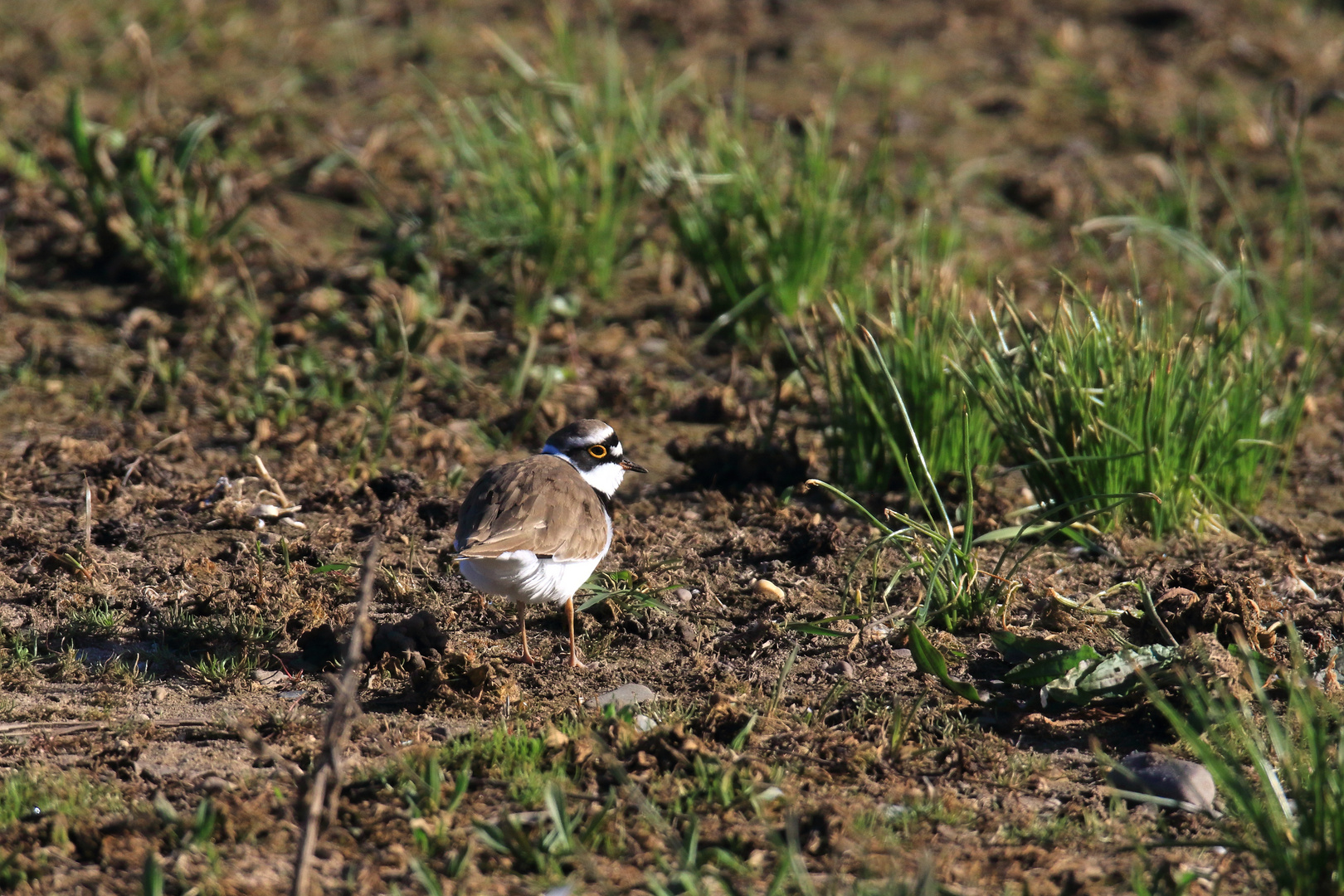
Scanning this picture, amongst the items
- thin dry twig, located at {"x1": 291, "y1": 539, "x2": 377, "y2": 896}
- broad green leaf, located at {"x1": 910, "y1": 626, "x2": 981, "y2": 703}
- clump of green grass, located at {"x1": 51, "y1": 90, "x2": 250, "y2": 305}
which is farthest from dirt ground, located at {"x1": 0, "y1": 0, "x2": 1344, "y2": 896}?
thin dry twig, located at {"x1": 291, "y1": 539, "x2": 377, "y2": 896}

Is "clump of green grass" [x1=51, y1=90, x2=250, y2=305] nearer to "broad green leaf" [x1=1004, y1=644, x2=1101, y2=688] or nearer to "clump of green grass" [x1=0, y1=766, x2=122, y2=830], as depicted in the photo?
"clump of green grass" [x1=0, y1=766, x2=122, y2=830]

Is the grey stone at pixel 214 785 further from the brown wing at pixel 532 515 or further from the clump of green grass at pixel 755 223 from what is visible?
the clump of green grass at pixel 755 223

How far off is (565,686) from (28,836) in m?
1.85

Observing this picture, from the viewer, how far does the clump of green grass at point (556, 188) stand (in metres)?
7.75

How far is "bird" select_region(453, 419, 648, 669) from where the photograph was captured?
16.3ft

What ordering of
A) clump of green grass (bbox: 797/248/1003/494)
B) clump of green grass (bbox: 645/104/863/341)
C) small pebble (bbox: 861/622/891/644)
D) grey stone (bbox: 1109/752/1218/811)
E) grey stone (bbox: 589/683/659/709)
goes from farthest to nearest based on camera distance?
clump of green grass (bbox: 645/104/863/341)
clump of green grass (bbox: 797/248/1003/494)
small pebble (bbox: 861/622/891/644)
grey stone (bbox: 589/683/659/709)
grey stone (bbox: 1109/752/1218/811)

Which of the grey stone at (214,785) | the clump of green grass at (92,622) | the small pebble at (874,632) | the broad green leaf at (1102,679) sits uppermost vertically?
the broad green leaf at (1102,679)

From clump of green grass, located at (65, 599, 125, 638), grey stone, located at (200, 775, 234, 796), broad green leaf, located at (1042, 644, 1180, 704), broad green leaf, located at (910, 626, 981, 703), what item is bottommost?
Answer: clump of green grass, located at (65, 599, 125, 638)

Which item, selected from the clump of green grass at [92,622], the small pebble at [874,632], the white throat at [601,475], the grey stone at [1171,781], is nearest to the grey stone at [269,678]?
the clump of green grass at [92,622]

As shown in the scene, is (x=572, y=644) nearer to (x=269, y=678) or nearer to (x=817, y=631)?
Answer: (x=817, y=631)

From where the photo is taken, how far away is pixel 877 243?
8.37m

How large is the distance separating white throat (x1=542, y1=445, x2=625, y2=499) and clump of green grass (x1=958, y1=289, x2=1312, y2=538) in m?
1.63

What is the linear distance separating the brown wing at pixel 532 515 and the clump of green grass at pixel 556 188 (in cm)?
232

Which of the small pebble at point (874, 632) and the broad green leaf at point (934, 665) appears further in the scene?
the small pebble at point (874, 632)
